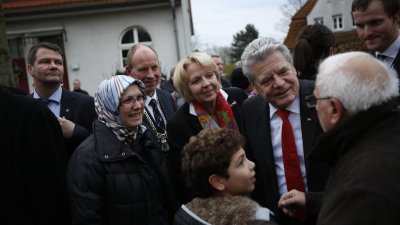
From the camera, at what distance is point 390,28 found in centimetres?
288

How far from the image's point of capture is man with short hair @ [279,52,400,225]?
1.36 meters

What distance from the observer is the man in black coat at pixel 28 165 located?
2.29 m

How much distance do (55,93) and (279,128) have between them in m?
2.22

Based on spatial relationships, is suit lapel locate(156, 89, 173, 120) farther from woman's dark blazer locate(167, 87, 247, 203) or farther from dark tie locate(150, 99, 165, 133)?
woman's dark blazer locate(167, 87, 247, 203)

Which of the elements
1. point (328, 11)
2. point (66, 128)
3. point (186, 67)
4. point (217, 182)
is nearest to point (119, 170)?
point (217, 182)

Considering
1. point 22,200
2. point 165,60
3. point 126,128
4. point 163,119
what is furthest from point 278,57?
point 165,60

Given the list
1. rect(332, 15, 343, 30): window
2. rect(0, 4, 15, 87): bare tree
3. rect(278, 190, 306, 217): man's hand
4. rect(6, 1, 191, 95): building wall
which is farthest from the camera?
rect(332, 15, 343, 30): window

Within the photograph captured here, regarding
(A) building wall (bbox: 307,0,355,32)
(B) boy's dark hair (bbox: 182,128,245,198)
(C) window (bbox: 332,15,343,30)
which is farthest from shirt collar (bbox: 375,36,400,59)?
(C) window (bbox: 332,15,343,30)

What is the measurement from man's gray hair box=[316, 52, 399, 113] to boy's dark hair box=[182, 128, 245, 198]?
2.57 feet

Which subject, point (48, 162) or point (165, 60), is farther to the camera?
point (165, 60)

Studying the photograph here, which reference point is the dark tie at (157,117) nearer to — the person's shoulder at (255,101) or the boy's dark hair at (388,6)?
the person's shoulder at (255,101)

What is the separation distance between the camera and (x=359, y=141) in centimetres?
154

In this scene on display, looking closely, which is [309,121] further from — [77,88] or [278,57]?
[77,88]

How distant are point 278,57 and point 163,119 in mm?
1434
